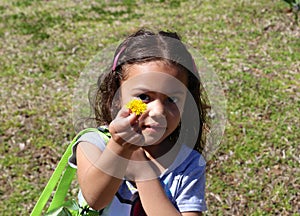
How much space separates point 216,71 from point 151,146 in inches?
160

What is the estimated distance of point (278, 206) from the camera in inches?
162

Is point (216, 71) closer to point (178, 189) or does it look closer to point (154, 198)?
point (178, 189)

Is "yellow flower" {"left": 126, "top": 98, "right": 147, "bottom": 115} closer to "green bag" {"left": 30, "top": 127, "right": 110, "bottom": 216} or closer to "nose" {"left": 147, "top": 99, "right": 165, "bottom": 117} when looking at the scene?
"nose" {"left": 147, "top": 99, "right": 165, "bottom": 117}

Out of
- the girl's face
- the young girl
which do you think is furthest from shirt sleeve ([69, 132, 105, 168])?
the girl's face

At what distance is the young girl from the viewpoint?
1.72m

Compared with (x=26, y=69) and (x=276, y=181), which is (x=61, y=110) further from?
(x=276, y=181)

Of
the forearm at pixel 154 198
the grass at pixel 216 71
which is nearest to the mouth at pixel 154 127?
the forearm at pixel 154 198

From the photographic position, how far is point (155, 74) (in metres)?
1.82

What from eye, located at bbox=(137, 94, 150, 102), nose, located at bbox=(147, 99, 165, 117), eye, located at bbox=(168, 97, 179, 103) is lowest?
eye, located at bbox=(168, 97, 179, 103)

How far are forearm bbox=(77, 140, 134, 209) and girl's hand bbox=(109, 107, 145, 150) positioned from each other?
0.05m

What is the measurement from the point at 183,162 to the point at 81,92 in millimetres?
3469

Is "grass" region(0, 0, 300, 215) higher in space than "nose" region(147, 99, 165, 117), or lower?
lower

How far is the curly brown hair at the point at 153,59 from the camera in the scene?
1926mm

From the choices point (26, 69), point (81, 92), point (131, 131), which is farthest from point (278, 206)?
point (26, 69)
